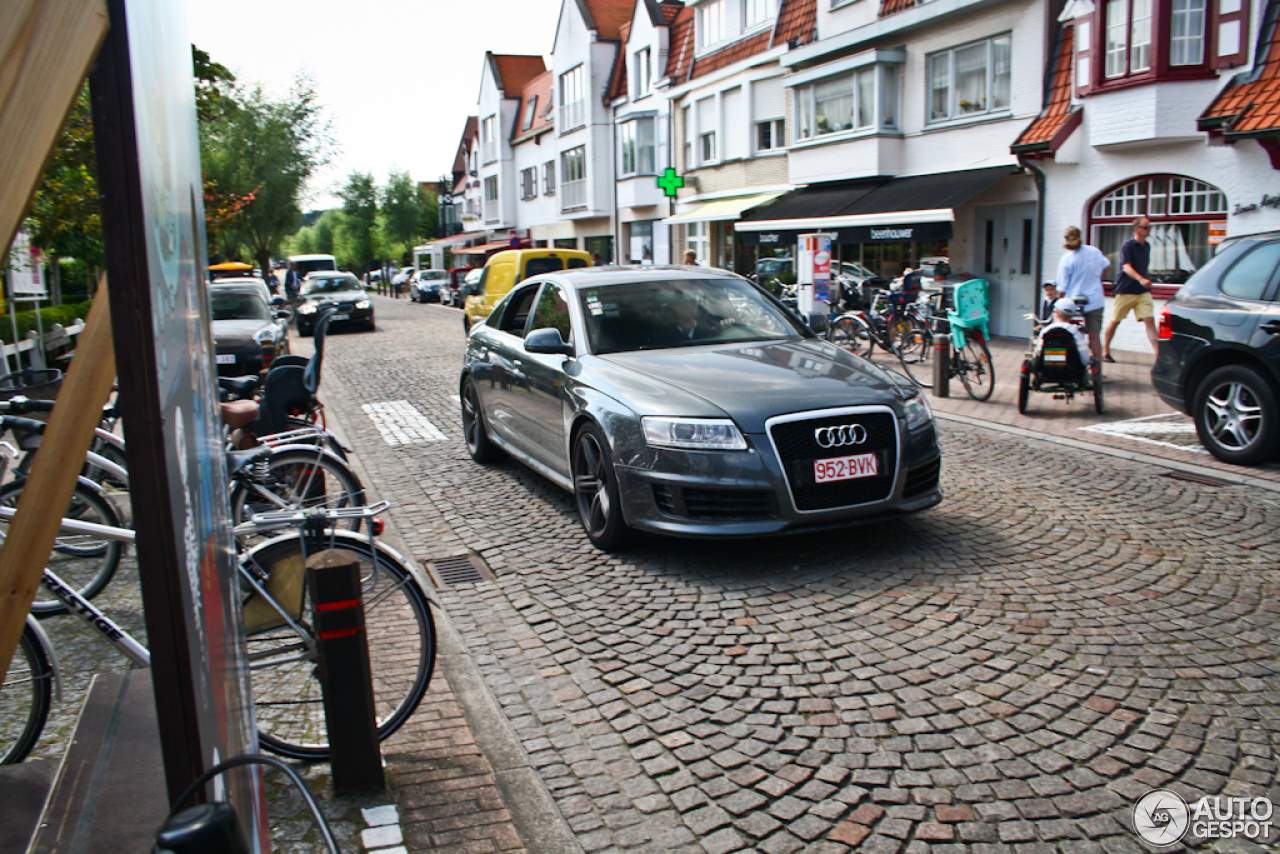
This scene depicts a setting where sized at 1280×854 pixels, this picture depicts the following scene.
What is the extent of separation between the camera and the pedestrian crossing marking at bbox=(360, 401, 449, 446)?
406 inches

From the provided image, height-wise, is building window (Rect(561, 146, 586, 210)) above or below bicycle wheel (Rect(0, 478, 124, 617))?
above

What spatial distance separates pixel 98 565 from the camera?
5.29 metres

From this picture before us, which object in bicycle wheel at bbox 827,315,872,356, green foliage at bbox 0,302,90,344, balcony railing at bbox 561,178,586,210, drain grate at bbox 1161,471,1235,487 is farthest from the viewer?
balcony railing at bbox 561,178,586,210

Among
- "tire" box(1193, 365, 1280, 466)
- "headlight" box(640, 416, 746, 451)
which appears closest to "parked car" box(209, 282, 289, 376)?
"headlight" box(640, 416, 746, 451)

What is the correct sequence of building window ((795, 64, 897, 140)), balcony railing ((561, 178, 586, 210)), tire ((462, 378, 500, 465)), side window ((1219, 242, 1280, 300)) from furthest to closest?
balcony railing ((561, 178, 586, 210)) < building window ((795, 64, 897, 140)) < tire ((462, 378, 500, 465)) < side window ((1219, 242, 1280, 300))

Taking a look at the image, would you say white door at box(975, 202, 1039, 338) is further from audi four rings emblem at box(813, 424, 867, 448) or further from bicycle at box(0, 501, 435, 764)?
bicycle at box(0, 501, 435, 764)

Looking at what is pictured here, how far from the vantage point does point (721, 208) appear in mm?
31172

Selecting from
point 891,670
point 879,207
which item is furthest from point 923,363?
point 891,670

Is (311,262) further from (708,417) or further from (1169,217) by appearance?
(708,417)

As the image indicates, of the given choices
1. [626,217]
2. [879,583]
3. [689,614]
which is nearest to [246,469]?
[689,614]

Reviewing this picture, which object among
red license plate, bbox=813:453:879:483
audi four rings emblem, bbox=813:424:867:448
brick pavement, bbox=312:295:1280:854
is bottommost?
brick pavement, bbox=312:295:1280:854

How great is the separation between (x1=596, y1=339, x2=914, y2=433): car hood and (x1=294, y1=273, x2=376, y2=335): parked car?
2065 cm

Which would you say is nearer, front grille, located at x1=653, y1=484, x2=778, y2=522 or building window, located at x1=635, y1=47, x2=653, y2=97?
front grille, located at x1=653, y1=484, x2=778, y2=522

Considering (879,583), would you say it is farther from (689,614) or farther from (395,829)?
(395,829)
